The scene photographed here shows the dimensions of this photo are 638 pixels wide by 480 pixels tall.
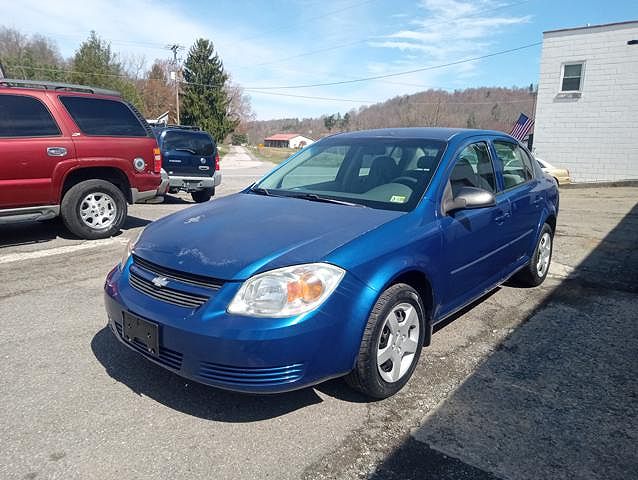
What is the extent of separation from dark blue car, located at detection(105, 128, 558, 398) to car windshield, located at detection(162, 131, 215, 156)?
7835mm

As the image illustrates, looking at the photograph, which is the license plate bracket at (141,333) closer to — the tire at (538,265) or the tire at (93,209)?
the tire at (538,265)

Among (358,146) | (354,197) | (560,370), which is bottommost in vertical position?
(560,370)

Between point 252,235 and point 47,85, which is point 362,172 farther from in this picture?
point 47,85

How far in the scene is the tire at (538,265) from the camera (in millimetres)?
5145

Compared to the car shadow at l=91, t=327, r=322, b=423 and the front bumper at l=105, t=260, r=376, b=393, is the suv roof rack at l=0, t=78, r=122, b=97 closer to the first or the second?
the car shadow at l=91, t=327, r=322, b=423

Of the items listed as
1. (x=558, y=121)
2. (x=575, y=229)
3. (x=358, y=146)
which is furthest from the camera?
(x=558, y=121)

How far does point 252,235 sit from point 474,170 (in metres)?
2.07

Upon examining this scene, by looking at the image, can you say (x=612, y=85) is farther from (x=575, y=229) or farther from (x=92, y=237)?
(x=92, y=237)

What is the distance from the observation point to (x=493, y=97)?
63031 mm

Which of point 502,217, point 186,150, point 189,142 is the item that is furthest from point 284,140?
point 502,217

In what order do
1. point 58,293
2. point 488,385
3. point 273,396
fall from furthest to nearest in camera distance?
point 58,293 < point 488,385 < point 273,396

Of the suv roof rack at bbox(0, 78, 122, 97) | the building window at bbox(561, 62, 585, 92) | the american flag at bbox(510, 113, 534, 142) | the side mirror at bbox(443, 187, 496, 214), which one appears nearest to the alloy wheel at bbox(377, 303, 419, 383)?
the side mirror at bbox(443, 187, 496, 214)

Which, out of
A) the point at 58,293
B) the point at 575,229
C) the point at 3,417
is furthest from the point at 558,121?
the point at 3,417

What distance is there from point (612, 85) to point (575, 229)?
13126 mm
